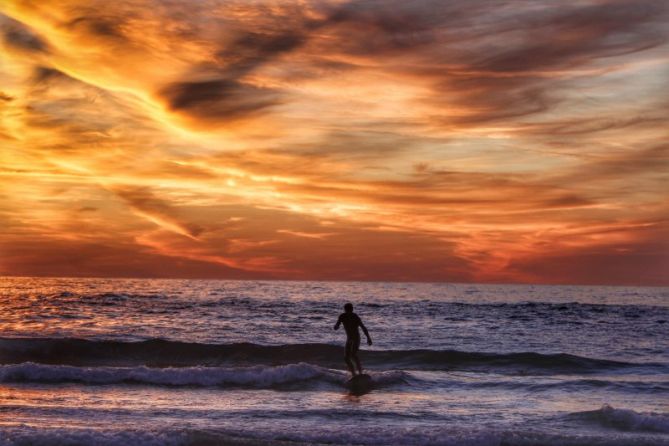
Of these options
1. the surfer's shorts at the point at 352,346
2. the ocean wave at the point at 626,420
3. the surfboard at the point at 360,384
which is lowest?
the ocean wave at the point at 626,420

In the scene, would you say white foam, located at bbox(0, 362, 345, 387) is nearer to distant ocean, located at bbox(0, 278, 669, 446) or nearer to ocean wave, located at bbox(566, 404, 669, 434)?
distant ocean, located at bbox(0, 278, 669, 446)

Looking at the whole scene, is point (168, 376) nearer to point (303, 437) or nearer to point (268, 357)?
point (268, 357)

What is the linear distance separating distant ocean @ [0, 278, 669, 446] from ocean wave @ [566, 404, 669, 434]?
4 centimetres

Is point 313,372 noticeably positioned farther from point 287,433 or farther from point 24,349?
point 24,349

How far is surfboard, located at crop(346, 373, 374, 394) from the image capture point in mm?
20281

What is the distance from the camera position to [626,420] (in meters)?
15.7

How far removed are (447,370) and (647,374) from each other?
A: 279 inches

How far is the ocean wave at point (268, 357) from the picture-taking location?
26.8 metres

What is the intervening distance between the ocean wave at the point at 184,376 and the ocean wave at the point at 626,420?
6546mm

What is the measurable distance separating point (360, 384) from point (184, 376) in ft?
17.6

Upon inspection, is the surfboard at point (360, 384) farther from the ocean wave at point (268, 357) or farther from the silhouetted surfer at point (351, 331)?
the ocean wave at point (268, 357)

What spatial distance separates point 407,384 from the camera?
2119cm

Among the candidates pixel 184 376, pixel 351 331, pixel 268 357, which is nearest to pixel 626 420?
pixel 351 331

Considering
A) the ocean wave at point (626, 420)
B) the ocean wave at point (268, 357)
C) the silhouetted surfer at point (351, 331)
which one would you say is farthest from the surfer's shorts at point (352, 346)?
the ocean wave at point (626, 420)
